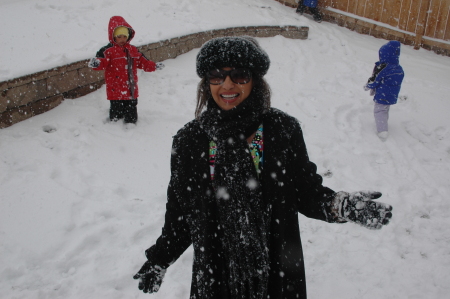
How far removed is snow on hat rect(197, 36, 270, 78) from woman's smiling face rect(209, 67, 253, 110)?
0.16 feet

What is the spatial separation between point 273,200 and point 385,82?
182 inches

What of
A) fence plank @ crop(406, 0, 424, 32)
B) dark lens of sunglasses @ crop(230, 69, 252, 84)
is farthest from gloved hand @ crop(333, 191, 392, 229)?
fence plank @ crop(406, 0, 424, 32)

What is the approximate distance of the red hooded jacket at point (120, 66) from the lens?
16.0 feet

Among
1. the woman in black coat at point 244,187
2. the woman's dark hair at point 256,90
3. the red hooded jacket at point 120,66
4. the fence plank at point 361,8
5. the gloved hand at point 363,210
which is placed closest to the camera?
the gloved hand at point 363,210

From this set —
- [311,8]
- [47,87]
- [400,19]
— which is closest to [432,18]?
[400,19]

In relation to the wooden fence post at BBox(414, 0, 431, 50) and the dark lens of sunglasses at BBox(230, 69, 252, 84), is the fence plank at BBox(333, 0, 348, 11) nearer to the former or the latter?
the wooden fence post at BBox(414, 0, 431, 50)

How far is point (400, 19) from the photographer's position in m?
9.60

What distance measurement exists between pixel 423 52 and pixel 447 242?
704 cm

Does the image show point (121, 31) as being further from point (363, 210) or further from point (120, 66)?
point (363, 210)

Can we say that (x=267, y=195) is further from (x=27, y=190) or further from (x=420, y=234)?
(x=27, y=190)

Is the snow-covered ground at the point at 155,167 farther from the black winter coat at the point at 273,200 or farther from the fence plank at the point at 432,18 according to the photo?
the black winter coat at the point at 273,200

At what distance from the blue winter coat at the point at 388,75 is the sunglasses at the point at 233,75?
4463 millimetres

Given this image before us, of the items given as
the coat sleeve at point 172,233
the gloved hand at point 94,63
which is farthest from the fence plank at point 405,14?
the coat sleeve at point 172,233

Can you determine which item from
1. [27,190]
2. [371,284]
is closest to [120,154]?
[27,190]
